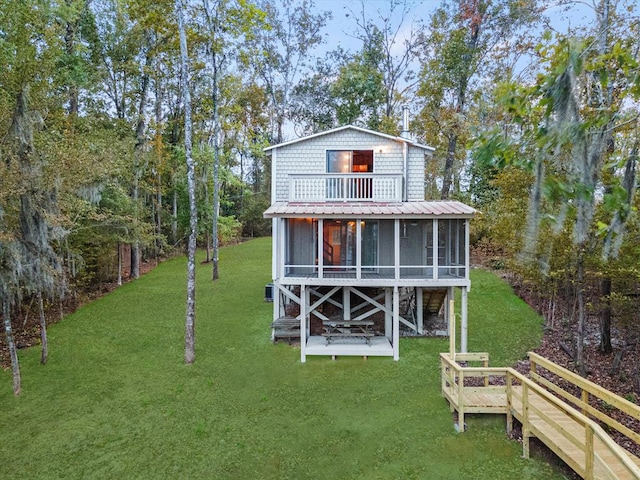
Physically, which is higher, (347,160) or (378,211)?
(347,160)

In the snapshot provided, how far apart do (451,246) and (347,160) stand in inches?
169

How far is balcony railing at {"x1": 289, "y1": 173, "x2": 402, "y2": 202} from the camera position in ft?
35.8

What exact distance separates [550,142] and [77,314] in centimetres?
1448

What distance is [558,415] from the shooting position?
5.72 metres

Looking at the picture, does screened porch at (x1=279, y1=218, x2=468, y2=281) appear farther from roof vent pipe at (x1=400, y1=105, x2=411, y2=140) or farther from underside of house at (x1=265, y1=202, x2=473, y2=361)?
roof vent pipe at (x1=400, y1=105, x2=411, y2=140)

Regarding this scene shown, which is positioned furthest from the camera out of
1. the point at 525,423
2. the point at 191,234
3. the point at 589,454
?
the point at 191,234

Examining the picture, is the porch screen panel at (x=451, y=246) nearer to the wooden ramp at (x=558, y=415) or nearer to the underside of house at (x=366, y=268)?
the underside of house at (x=366, y=268)

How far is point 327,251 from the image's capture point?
36.6 ft

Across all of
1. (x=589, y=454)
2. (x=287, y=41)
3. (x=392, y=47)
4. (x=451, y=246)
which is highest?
(x=287, y=41)

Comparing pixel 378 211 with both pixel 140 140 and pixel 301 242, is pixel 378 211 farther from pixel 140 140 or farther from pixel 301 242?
pixel 140 140

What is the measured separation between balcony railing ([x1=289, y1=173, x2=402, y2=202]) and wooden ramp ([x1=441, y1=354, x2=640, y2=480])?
527 cm

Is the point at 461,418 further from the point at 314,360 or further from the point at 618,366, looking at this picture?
the point at 618,366

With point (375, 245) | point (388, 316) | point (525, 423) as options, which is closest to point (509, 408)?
point (525, 423)

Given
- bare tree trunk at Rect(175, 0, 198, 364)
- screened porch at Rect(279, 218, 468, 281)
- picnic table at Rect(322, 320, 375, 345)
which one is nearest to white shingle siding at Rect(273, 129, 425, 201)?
screened porch at Rect(279, 218, 468, 281)
